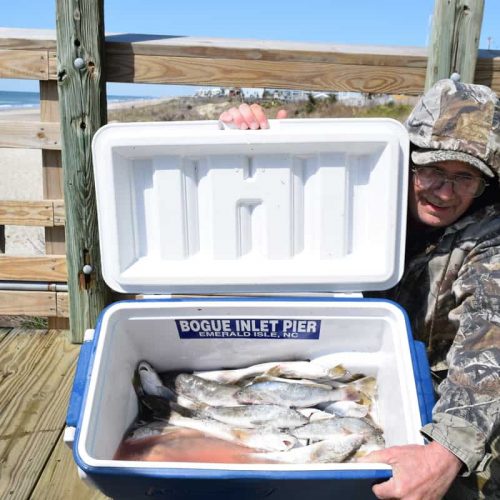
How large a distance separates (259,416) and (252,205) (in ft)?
2.60

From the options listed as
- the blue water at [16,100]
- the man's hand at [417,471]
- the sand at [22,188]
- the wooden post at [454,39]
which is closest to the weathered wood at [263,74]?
the wooden post at [454,39]

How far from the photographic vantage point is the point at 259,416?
213 cm

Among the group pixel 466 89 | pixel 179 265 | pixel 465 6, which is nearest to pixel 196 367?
pixel 179 265

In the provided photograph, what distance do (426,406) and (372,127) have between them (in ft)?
3.12

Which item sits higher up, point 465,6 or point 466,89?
point 465,6

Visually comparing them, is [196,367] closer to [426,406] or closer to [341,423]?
[341,423]

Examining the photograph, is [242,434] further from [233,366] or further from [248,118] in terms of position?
[248,118]

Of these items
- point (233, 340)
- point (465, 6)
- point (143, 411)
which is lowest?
point (143, 411)

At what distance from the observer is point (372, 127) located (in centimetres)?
201

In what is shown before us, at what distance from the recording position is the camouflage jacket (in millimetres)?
1627

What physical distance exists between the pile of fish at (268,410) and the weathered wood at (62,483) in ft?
1.52

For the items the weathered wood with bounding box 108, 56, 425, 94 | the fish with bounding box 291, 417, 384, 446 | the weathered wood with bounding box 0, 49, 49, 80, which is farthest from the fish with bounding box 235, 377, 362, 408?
the weathered wood with bounding box 0, 49, 49, 80

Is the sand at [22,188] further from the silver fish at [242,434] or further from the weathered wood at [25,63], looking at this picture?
the silver fish at [242,434]

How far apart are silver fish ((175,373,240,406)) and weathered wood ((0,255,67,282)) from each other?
158 centimetres
